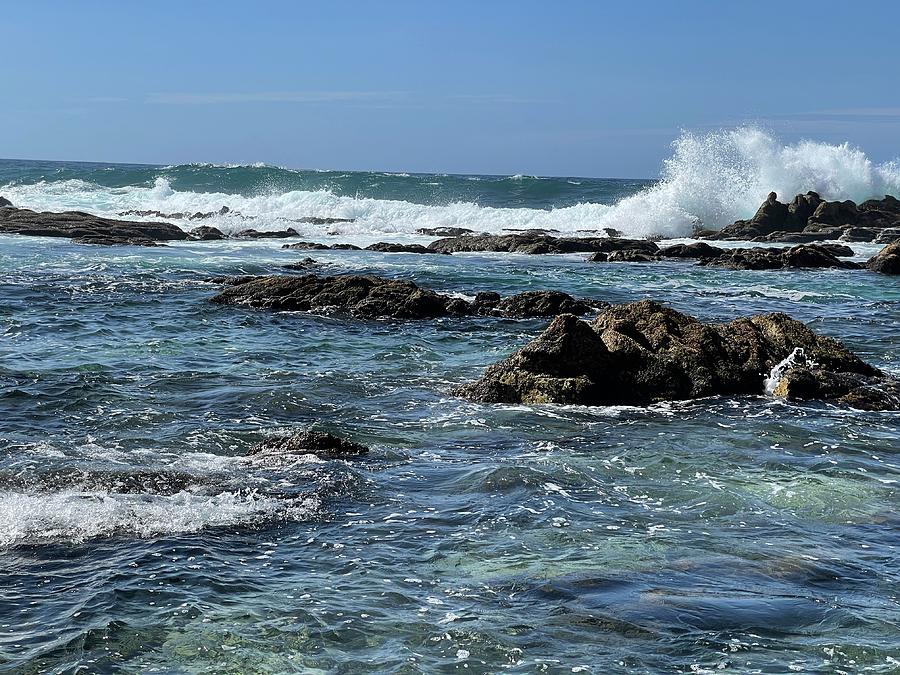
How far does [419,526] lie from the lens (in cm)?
706

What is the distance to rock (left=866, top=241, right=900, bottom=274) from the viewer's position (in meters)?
27.6

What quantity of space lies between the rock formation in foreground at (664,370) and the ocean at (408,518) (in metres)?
0.30

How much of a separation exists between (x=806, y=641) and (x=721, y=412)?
5.46 m

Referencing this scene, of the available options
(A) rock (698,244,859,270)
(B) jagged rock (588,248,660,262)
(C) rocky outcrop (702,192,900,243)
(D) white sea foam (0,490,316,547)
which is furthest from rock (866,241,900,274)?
(D) white sea foam (0,490,316,547)

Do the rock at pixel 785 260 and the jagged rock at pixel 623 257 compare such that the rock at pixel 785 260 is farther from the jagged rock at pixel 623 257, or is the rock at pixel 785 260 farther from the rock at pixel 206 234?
the rock at pixel 206 234

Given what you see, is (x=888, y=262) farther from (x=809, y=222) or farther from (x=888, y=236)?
(x=809, y=222)

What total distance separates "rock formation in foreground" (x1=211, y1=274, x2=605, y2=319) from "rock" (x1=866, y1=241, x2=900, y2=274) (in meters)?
12.8

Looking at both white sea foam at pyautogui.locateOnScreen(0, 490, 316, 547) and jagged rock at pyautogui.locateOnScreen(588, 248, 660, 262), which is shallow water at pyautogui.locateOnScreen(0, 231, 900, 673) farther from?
jagged rock at pyautogui.locateOnScreen(588, 248, 660, 262)

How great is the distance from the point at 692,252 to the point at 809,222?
1100cm

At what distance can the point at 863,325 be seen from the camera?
17.9 meters

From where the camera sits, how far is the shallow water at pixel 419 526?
5219 millimetres

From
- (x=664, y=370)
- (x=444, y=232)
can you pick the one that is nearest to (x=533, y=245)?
(x=444, y=232)

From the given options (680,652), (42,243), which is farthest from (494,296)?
(42,243)

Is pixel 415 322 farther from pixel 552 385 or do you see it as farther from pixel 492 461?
pixel 492 461
